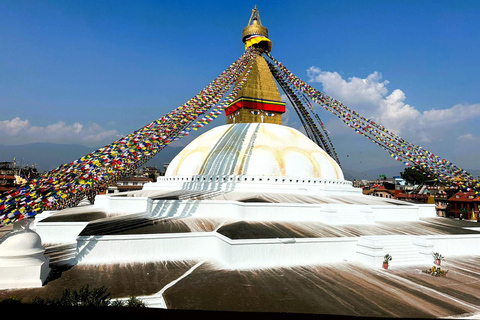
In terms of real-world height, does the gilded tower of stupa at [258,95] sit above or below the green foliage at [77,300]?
above

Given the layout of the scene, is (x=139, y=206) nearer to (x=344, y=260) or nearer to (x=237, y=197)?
(x=237, y=197)

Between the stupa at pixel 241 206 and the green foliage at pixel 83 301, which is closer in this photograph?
the green foliage at pixel 83 301

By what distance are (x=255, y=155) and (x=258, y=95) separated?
5379mm

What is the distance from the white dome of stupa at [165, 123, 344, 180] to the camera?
13.6 metres

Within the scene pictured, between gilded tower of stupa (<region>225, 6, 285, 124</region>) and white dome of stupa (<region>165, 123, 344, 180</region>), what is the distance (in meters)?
1.64

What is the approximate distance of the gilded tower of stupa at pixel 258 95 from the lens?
17.5 meters

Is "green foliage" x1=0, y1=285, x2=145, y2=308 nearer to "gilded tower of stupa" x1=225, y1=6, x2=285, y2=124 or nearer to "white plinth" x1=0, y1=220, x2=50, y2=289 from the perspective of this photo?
"white plinth" x1=0, y1=220, x2=50, y2=289

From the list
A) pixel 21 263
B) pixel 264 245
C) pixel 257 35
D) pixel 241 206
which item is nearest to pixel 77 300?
pixel 21 263

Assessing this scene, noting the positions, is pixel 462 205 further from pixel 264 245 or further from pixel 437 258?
pixel 264 245

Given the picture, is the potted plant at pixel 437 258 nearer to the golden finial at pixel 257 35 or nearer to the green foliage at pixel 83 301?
the green foliage at pixel 83 301

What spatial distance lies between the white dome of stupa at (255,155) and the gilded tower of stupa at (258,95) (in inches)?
64.8

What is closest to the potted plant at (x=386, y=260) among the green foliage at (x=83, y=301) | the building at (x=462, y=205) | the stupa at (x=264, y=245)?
the stupa at (x=264, y=245)

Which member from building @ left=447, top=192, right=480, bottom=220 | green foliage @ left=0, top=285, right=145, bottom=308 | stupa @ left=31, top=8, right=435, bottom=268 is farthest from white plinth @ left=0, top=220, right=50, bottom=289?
building @ left=447, top=192, right=480, bottom=220

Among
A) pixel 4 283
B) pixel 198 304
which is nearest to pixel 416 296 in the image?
pixel 198 304
